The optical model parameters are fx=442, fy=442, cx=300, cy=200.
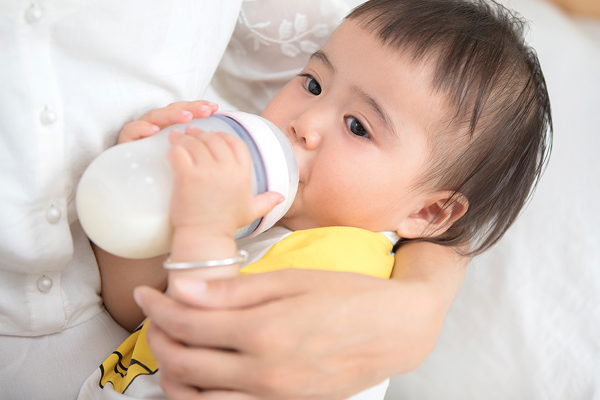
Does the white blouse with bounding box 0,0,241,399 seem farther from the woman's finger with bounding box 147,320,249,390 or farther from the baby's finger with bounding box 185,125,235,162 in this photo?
the woman's finger with bounding box 147,320,249,390

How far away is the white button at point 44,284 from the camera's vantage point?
71 centimetres

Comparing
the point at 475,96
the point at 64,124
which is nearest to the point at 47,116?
the point at 64,124

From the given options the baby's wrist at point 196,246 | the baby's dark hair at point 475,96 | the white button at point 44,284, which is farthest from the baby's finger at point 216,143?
the baby's dark hair at point 475,96

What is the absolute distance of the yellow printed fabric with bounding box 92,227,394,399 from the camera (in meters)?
0.72

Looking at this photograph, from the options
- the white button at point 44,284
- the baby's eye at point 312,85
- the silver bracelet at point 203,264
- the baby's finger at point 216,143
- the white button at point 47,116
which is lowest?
the white button at point 44,284

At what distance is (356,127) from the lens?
901mm

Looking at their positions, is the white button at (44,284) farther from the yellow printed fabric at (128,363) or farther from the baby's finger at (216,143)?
the baby's finger at (216,143)

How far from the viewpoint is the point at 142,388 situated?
715 mm

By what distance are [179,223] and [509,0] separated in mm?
1649

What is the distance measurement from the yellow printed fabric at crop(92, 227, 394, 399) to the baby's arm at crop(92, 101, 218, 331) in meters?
0.08

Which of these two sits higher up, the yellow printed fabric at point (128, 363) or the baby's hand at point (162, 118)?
the baby's hand at point (162, 118)

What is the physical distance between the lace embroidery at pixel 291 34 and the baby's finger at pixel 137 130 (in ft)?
1.71

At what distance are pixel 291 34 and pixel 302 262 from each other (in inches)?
25.2

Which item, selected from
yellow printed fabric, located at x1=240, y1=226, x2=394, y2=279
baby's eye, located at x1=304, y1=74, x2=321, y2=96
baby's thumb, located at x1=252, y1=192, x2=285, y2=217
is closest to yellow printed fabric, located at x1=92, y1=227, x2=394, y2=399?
yellow printed fabric, located at x1=240, y1=226, x2=394, y2=279
